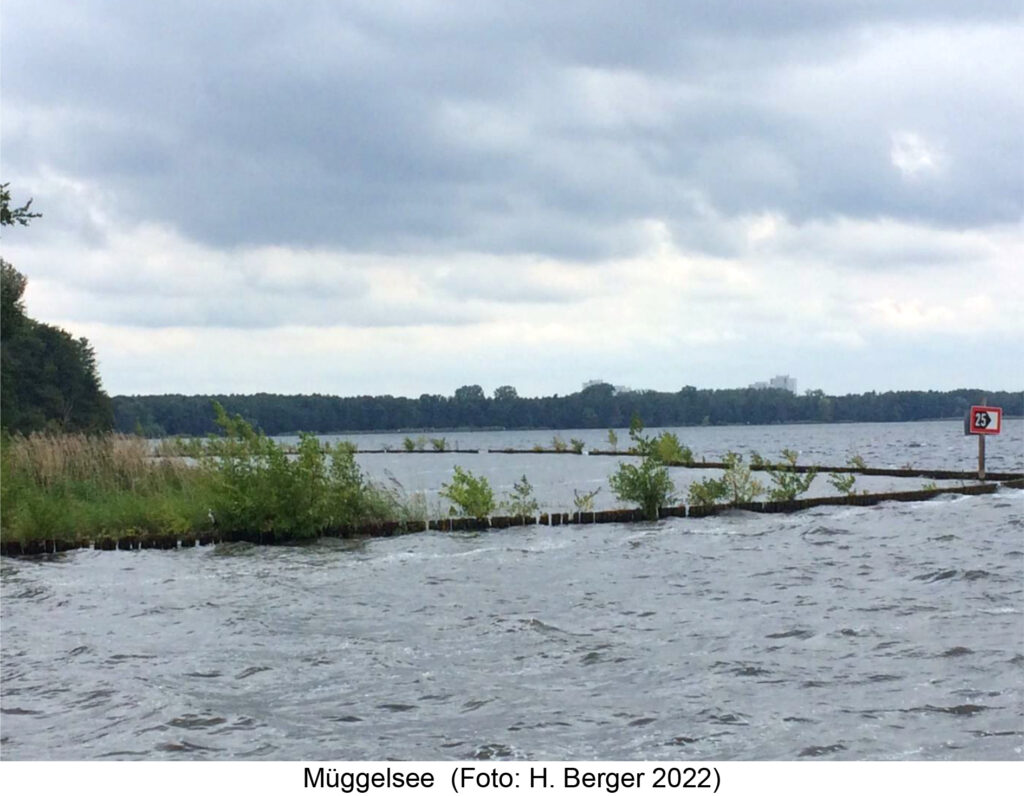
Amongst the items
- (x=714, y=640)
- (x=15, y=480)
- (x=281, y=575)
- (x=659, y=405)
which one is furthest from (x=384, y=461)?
(x=659, y=405)

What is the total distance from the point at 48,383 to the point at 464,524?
46811 millimetres

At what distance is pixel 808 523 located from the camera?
2530cm

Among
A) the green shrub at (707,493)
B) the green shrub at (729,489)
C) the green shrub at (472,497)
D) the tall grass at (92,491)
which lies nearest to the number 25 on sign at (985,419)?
the green shrub at (729,489)

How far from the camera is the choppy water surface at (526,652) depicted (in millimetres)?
9383

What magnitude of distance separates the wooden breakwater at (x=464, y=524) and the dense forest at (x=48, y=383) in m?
29.9

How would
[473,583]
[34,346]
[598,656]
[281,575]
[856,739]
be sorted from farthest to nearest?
1. [34,346]
2. [281,575]
3. [473,583]
4. [598,656]
5. [856,739]

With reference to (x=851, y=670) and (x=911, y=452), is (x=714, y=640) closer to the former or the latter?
(x=851, y=670)

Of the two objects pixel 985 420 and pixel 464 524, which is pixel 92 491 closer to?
pixel 464 524

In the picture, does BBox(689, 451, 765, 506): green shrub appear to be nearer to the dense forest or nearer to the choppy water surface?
the choppy water surface

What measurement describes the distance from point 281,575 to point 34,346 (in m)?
51.3

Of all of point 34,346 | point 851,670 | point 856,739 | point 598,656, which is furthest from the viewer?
point 34,346

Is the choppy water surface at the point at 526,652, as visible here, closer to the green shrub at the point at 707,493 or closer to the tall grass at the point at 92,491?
the tall grass at the point at 92,491
